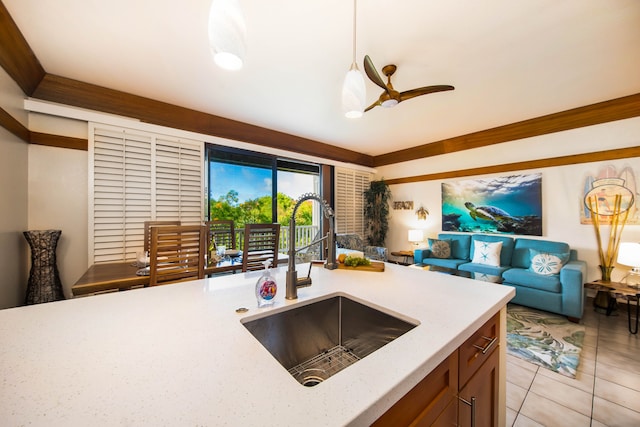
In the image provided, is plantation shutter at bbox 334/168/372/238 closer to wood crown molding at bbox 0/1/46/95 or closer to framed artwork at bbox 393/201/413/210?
framed artwork at bbox 393/201/413/210

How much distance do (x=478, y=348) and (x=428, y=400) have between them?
1.34 feet

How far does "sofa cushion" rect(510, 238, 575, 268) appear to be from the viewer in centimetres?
329

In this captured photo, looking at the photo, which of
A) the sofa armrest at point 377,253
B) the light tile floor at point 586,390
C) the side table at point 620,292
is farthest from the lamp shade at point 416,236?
the light tile floor at point 586,390

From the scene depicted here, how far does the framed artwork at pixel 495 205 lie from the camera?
373cm

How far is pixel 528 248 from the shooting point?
3.58 metres

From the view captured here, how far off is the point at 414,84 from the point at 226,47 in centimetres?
234

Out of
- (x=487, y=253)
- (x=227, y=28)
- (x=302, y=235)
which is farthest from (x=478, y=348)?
(x=302, y=235)

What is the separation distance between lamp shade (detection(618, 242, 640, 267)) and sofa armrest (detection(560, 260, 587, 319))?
0.36 m

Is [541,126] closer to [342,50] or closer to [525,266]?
[525,266]

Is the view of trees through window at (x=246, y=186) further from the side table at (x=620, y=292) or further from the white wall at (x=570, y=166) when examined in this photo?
the side table at (x=620, y=292)

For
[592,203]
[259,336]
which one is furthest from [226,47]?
[592,203]

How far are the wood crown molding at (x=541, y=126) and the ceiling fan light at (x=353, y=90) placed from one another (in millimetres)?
3642

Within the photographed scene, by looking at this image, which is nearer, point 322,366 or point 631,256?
point 322,366

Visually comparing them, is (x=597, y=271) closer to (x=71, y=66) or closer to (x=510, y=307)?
(x=510, y=307)
